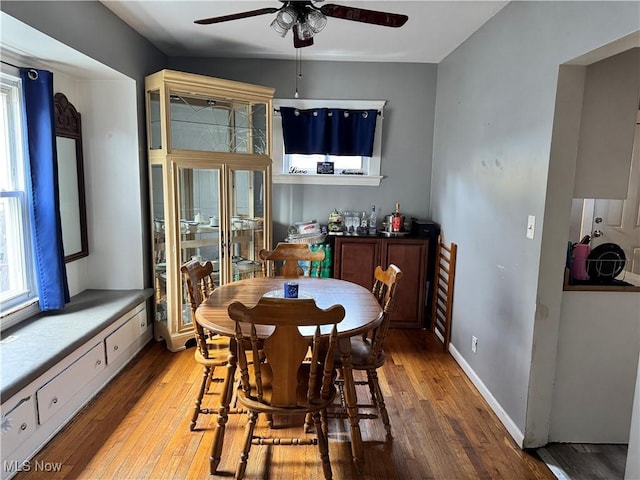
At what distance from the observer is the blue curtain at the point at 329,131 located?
401cm

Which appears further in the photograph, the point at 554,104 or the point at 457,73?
the point at 457,73

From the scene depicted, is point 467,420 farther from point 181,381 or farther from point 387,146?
point 387,146

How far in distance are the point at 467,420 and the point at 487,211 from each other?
1.35 m

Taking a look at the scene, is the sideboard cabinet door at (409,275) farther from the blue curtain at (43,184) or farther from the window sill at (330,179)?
the blue curtain at (43,184)

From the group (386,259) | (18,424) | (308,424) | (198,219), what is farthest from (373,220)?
(18,424)

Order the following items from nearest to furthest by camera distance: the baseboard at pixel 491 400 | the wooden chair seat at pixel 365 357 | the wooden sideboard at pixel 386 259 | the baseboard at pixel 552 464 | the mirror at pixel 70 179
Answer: the baseboard at pixel 552 464
the wooden chair seat at pixel 365 357
the baseboard at pixel 491 400
the mirror at pixel 70 179
the wooden sideboard at pixel 386 259

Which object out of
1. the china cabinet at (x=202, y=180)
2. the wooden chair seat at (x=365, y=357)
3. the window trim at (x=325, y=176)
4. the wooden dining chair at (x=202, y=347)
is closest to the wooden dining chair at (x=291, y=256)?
the china cabinet at (x=202, y=180)

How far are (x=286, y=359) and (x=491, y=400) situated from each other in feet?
5.26

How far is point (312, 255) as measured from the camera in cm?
315

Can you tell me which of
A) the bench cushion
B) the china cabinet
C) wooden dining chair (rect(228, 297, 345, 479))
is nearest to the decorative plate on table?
wooden dining chair (rect(228, 297, 345, 479))

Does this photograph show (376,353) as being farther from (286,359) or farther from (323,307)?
(286,359)

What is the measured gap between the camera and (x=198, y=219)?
3455mm

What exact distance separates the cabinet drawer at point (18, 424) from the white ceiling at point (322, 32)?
2.43 meters

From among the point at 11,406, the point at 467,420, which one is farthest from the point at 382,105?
the point at 11,406
